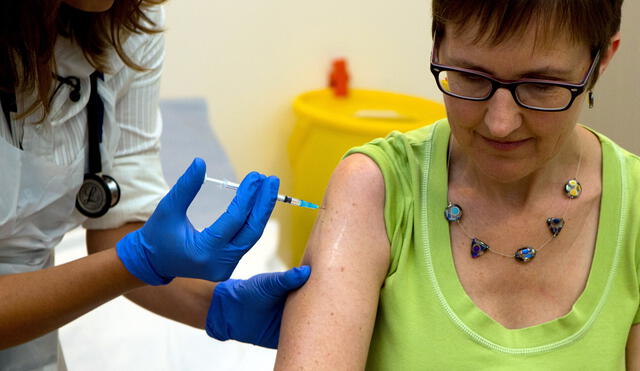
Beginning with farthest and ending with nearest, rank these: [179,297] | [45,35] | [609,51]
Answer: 1. [179,297]
2. [45,35]
3. [609,51]

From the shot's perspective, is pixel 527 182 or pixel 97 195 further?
pixel 97 195

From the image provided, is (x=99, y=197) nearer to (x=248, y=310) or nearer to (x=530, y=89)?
(x=248, y=310)

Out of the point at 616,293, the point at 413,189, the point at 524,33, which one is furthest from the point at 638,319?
the point at 524,33

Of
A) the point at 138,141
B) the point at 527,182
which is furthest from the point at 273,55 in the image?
the point at 527,182

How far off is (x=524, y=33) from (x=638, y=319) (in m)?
0.57

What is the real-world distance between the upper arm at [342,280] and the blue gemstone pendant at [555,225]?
31cm

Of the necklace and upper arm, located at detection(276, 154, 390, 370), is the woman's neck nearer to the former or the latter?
the necklace

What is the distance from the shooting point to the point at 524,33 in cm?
119

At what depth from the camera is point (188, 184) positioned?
4.46 ft

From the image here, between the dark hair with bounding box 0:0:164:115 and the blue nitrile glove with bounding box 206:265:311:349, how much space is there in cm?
51

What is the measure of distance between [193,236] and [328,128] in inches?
65.0

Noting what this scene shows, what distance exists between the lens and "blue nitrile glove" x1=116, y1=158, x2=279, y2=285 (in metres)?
1.39

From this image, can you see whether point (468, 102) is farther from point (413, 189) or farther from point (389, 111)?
point (389, 111)

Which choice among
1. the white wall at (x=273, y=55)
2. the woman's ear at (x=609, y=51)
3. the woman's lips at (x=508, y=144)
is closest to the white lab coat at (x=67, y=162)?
the woman's lips at (x=508, y=144)
